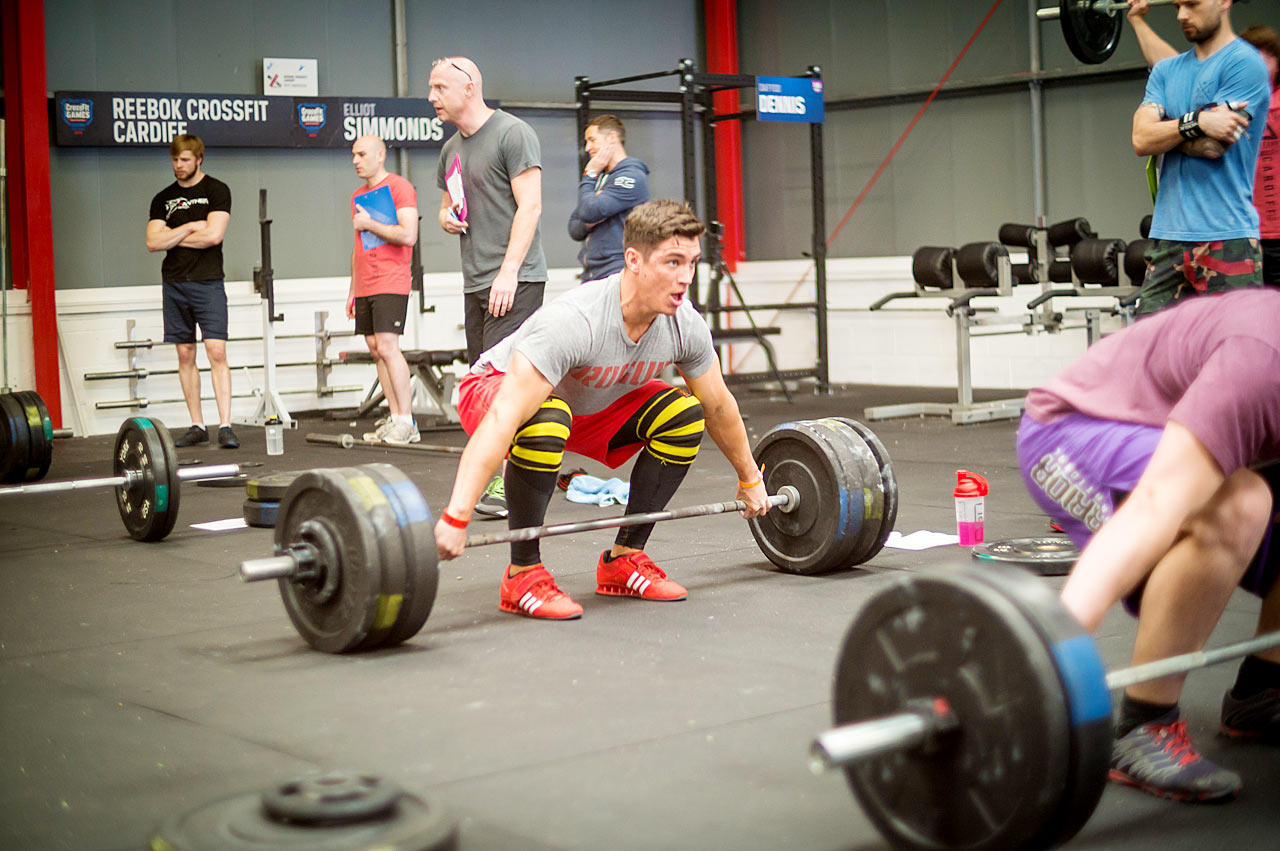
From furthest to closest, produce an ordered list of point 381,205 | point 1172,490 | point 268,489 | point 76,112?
point 76,112 < point 381,205 < point 268,489 < point 1172,490

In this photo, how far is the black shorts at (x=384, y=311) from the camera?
20.9 feet

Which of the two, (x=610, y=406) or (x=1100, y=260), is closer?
(x=610, y=406)

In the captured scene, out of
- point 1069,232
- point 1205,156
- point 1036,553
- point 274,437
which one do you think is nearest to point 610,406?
point 1036,553

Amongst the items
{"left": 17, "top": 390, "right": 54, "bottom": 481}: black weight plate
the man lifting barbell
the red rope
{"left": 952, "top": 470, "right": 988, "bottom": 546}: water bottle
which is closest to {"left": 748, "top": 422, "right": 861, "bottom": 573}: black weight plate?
the man lifting barbell

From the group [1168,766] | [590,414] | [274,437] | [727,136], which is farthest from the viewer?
[727,136]

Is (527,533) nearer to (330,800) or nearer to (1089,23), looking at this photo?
(330,800)

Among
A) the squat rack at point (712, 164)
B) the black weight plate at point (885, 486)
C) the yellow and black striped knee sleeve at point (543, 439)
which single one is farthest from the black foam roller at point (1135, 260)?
the yellow and black striped knee sleeve at point (543, 439)

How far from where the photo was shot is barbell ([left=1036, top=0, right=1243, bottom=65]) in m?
4.48

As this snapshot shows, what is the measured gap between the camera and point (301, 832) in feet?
4.73

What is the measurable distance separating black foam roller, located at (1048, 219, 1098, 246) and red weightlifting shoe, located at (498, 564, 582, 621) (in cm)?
464

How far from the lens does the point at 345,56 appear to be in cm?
864

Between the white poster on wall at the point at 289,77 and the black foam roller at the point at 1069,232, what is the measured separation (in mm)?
4429

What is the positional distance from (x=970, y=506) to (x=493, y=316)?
166 centimetres

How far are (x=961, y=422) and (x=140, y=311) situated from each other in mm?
4627
